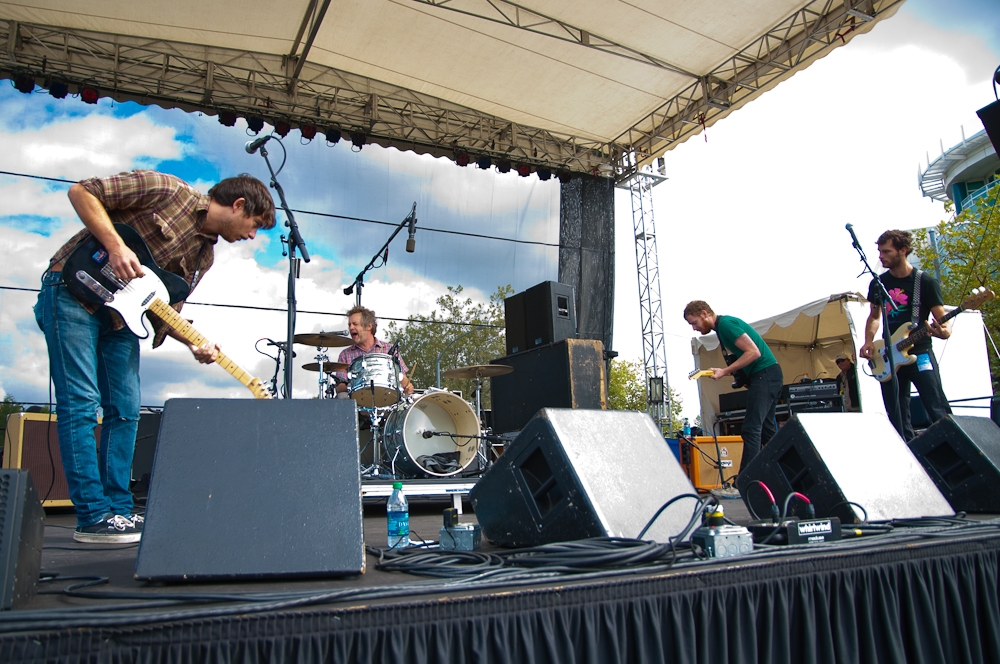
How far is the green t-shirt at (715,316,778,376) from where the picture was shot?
4.02m

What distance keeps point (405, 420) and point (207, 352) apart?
86.5 inches

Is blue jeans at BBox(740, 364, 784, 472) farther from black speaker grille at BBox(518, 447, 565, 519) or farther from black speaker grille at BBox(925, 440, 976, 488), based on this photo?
black speaker grille at BBox(518, 447, 565, 519)

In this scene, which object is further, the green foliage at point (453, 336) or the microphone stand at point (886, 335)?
the green foliage at point (453, 336)

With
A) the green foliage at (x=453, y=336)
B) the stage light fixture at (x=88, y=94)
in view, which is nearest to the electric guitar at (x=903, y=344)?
the green foliage at (x=453, y=336)

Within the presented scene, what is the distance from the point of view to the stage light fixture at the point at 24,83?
21.2ft

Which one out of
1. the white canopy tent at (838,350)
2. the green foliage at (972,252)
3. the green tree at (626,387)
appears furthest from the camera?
the green tree at (626,387)

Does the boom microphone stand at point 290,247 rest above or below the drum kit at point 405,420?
above

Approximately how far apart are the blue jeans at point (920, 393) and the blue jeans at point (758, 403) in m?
0.58

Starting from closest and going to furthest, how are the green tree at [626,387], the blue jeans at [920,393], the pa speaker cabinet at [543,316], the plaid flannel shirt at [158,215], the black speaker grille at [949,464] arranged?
the plaid flannel shirt at [158,215]
the black speaker grille at [949,464]
the blue jeans at [920,393]
the pa speaker cabinet at [543,316]
the green tree at [626,387]

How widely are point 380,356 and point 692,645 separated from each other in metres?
3.54

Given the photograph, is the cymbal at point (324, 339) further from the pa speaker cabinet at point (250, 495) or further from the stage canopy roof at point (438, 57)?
the pa speaker cabinet at point (250, 495)

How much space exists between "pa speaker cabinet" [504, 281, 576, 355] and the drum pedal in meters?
3.42

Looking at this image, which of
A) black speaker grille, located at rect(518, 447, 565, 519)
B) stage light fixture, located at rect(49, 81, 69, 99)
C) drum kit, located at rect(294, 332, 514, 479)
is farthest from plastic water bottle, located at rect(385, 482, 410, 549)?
stage light fixture, located at rect(49, 81, 69, 99)

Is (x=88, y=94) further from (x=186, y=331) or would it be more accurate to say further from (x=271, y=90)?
→ (x=186, y=331)
